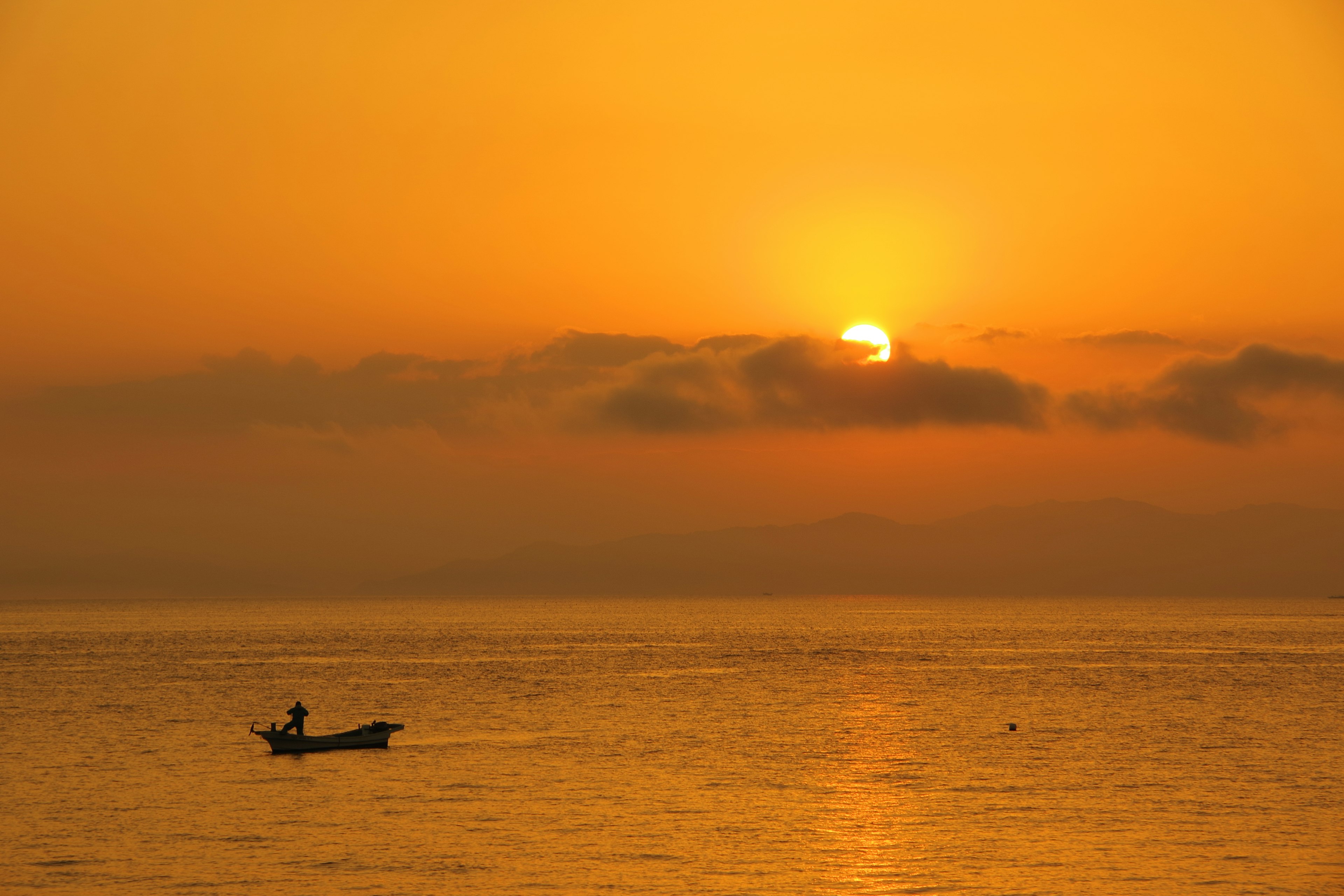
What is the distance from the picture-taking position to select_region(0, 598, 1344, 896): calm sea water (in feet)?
144

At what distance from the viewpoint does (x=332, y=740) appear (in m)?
72.0

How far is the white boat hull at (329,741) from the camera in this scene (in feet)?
232

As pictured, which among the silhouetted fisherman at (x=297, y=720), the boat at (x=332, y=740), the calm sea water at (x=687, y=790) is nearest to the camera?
the calm sea water at (x=687, y=790)

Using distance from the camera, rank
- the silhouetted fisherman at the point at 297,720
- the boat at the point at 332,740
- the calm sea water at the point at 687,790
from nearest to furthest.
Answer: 1. the calm sea water at the point at 687,790
2. the boat at the point at 332,740
3. the silhouetted fisherman at the point at 297,720

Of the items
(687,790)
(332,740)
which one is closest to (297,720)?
(332,740)

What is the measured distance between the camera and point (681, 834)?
49.3 metres

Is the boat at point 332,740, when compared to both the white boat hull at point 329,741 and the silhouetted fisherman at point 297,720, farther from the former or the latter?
the silhouetted fisherman at point 297,720

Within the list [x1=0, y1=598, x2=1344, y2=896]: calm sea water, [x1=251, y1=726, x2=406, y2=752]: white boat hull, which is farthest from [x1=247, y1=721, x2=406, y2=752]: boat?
[x1=0, y1=598, x2=1344, y2=896]: calm sea water

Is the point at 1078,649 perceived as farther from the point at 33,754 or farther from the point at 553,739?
the point at 33,754

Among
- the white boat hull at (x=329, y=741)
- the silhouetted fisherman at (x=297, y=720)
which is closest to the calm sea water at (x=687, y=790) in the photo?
the white boat hull at (x=329, y=741)

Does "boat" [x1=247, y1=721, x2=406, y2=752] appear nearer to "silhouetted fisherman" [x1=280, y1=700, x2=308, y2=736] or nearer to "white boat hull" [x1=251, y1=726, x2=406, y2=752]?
"white boat hull" [x1=251, y1=726, x2=406, y2=752]

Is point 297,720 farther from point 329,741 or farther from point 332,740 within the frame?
point 332,740

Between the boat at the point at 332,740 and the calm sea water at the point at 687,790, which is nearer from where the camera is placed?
the calm sea water at the point at 687,790

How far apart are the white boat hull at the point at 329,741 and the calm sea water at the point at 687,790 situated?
31.2 inches
